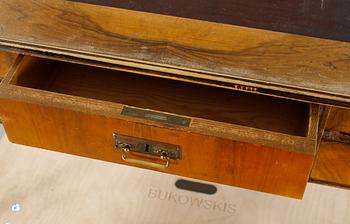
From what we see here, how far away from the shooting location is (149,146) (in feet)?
1.97

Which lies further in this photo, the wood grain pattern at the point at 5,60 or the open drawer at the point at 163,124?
the wood grain pattern at the point at 5,60

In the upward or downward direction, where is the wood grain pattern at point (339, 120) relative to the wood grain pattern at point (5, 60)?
downward

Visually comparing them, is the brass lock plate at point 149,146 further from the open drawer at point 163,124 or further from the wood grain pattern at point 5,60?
the wood grain pattern at point 5,60

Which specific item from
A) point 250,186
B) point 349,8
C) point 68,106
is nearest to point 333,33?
point 349,8

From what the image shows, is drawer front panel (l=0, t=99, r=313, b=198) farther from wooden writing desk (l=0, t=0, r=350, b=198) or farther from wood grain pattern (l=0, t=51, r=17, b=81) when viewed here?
wood grain pattern (l=0, t=51, r=17, b=81)

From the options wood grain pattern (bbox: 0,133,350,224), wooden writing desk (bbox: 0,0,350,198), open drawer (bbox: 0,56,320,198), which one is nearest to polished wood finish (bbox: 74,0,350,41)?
wooden writing desk (bbox: 0,0,350,198)

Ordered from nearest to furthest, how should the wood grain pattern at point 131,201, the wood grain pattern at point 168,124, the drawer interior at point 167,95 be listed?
the wood grain pattern at point 168,124 < the drawer interior at point 167,95 < the wood grain pattern at point 131,201

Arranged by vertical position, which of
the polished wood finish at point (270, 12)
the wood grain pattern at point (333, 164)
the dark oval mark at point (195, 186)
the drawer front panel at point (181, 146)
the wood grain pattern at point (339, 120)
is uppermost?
the polished wood finish at point (270, 12)

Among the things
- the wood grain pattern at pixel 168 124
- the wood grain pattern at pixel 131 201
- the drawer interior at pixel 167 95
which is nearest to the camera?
the wood grain pattern at pixel 168 124

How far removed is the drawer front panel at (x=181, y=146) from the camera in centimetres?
56

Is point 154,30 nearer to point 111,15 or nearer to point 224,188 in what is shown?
point 111,15

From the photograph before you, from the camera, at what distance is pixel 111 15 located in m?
0.65

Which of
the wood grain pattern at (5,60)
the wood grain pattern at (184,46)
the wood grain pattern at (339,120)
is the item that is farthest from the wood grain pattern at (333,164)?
the wood grain pattern at (5,60)

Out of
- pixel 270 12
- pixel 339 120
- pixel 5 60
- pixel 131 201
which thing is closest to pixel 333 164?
pixel 339 120
